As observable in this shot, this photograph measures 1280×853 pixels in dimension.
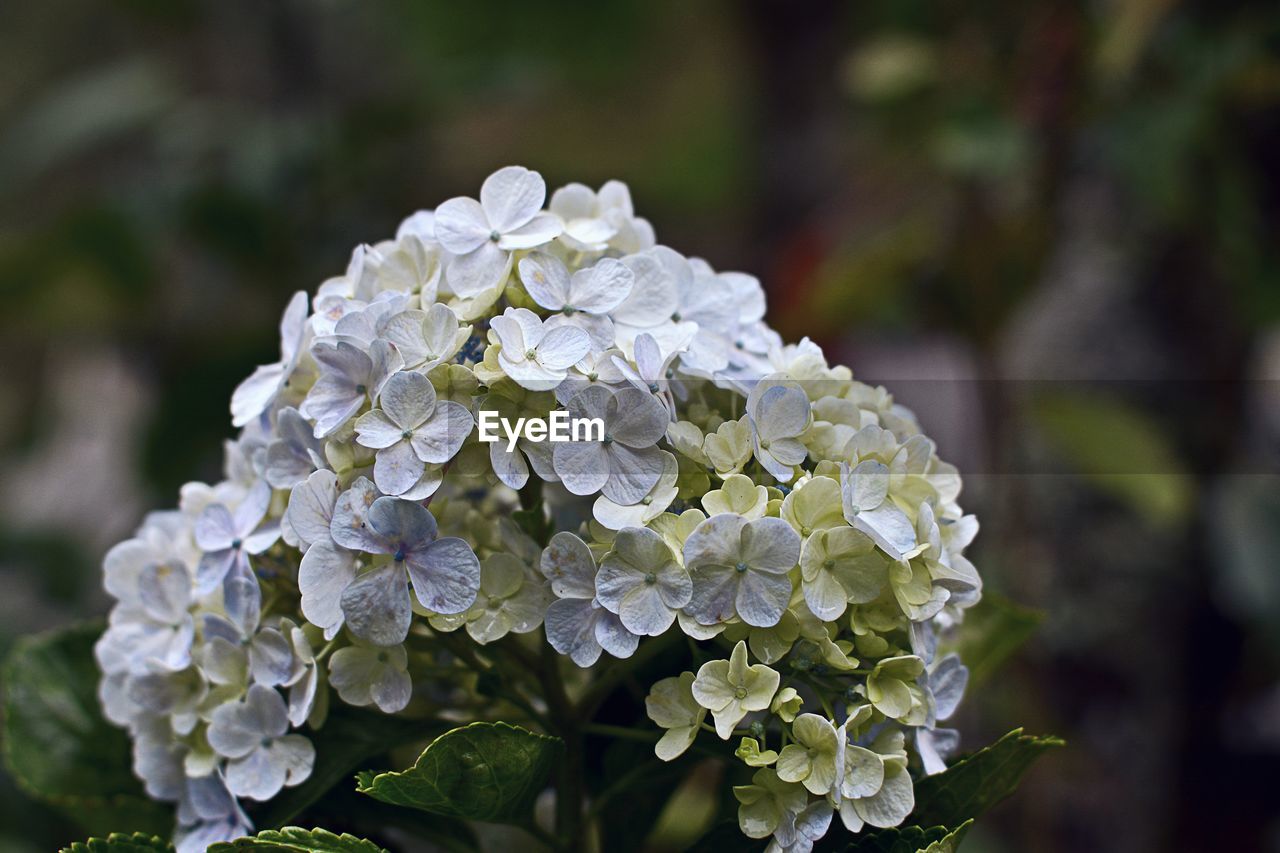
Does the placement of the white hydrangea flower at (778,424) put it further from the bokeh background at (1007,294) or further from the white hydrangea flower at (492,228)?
the bokeh background at (1007,294)

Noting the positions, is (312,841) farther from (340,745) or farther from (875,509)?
(875,509)

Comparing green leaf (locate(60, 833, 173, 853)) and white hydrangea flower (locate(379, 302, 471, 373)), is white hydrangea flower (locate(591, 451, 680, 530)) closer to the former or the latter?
white hydrangea flower (locate(379, 302, 471, 373))

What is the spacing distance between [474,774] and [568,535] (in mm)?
90

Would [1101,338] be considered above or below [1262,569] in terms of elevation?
above

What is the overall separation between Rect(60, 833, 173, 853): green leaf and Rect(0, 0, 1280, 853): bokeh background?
567mm

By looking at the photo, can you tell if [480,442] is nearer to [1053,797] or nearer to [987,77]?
[987,77]

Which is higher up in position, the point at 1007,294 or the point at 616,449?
the point at 616,449

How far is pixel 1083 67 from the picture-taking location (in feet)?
3.59

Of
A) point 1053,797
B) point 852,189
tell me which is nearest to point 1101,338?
point 1053,797

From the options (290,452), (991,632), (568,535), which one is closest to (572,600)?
(568,535)

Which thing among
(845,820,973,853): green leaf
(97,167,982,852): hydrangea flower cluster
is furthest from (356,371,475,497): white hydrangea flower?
(845,820,973,853): green leaf

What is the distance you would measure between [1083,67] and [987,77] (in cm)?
13

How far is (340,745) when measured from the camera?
435 millimetres

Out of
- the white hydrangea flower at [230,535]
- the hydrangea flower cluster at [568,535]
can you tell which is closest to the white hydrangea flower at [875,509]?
the hydrangea flower cluster at [568,535]
